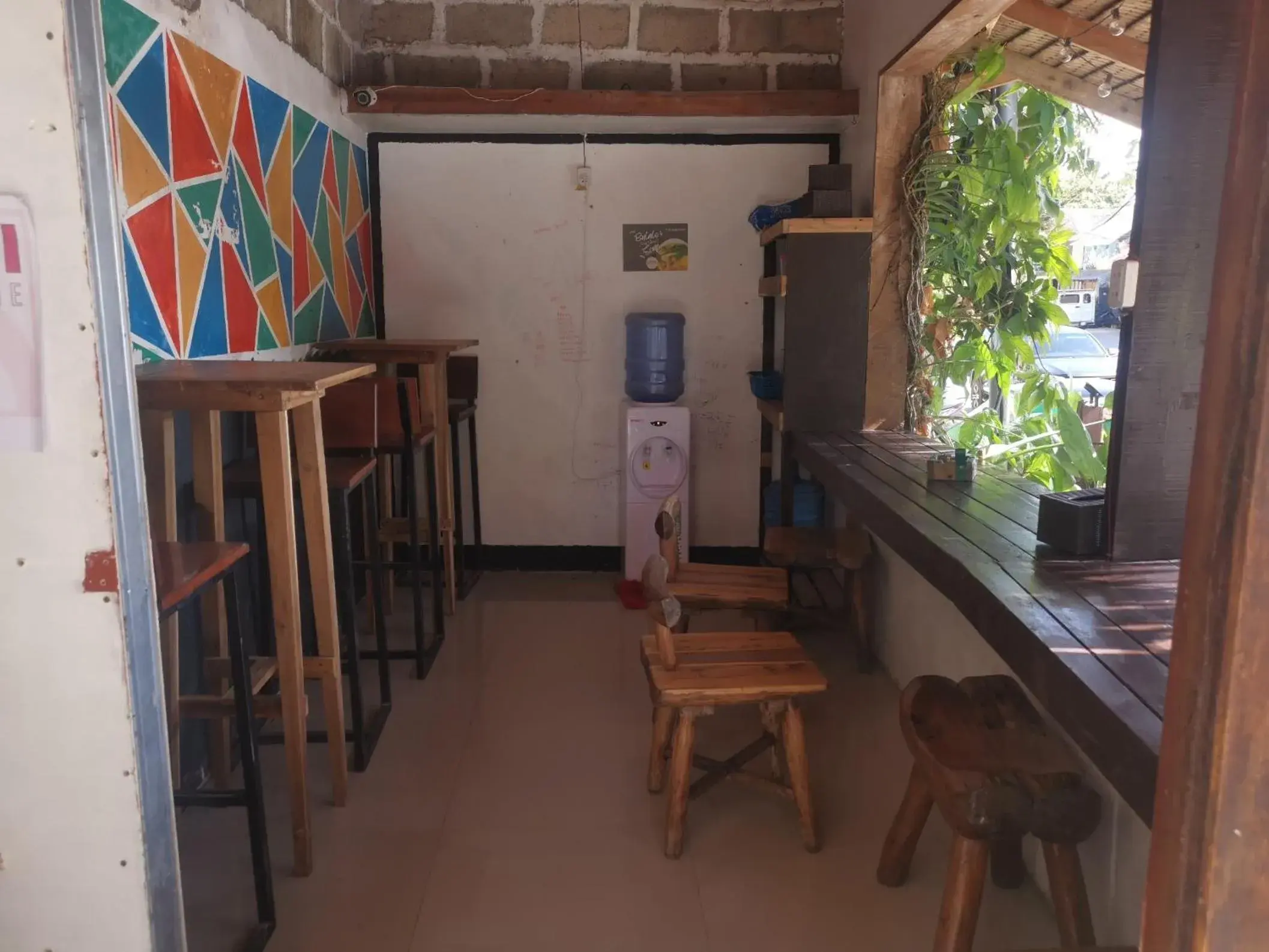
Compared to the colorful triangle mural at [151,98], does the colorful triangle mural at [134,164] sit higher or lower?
lower

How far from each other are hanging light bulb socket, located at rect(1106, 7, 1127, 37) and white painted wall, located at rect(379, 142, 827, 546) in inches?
61.7

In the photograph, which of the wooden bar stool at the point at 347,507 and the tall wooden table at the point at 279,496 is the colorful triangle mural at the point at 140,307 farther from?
the wooden bar stool at the point at 347,507

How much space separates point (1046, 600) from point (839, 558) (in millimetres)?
1617

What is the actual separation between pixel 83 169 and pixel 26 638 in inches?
26.6

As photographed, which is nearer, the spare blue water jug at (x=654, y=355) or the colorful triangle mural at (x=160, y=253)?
the colorful triangle mural at (x=160, y=253)

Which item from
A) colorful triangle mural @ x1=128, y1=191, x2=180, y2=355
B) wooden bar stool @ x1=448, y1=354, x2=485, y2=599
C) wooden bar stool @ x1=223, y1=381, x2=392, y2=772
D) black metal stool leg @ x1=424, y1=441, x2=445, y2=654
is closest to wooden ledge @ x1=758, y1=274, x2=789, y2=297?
wooden bar stool @ x1=448, y1=354, x2=485, y2=599

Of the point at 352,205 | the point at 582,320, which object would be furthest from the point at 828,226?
the point at 352,205

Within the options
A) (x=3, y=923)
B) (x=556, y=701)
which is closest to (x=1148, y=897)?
(x=3, y=923)

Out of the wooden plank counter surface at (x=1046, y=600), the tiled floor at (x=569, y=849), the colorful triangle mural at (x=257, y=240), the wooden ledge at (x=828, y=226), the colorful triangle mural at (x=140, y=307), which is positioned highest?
the wooden ledge at (x=828, y=226)

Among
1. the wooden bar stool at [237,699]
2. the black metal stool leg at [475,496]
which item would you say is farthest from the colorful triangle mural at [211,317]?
the black metal stool leg at [475,496]

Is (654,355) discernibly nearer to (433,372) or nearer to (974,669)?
(433,372)

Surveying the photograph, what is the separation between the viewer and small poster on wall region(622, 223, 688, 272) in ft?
14.9

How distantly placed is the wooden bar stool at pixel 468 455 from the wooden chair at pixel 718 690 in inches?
80.8

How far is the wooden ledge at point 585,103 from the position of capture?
407 centimetres
